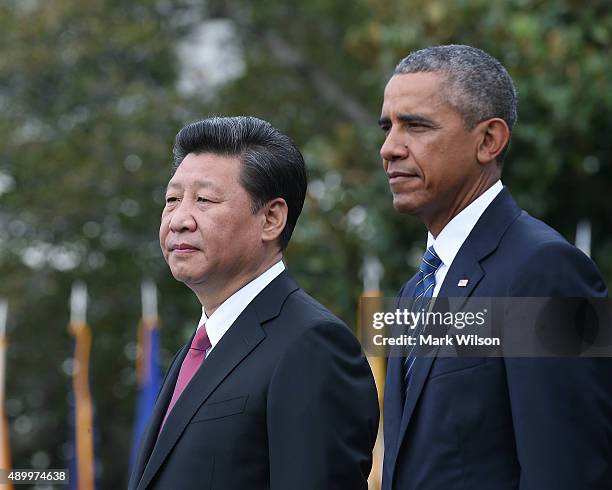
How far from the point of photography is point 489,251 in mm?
2756

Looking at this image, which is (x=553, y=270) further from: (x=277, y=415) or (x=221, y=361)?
(x=221, y=361)

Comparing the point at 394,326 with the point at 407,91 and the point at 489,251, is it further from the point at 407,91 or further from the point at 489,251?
the point at 407,91

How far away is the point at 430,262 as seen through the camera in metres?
2.95

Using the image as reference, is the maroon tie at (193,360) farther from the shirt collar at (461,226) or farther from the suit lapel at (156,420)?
the shirt collar at (461,226)


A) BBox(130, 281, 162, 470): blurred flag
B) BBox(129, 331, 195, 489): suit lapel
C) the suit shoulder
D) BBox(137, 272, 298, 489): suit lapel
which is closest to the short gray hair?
the suit shoulder

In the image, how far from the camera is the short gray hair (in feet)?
9.34

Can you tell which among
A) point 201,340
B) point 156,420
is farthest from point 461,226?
point 156,420

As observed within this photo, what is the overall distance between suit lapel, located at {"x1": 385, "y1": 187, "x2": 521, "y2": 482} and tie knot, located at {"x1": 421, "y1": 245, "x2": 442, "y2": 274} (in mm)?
102

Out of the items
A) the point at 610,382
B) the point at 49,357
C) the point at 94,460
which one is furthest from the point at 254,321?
the point at 49,357

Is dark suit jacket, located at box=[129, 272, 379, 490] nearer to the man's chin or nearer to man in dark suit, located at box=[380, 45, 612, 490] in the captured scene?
man in dark suit, located at box=[380, 45, 612, 490]

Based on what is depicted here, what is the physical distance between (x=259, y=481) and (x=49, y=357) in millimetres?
14035

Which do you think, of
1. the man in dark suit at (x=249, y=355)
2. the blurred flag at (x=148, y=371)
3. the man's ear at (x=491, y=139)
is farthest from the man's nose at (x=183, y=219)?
the blurred flag at (x=148, y=371)

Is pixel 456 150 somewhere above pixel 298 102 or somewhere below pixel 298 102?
below

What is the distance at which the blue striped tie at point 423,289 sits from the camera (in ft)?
9.32
